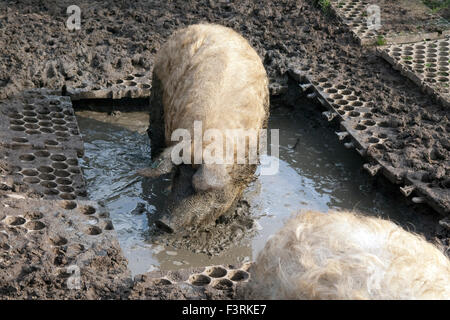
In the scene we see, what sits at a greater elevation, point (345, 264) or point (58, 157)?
point (345, 264)

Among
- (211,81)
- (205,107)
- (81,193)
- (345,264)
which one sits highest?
(345,264)

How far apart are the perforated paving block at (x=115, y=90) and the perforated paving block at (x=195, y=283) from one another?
355 cm

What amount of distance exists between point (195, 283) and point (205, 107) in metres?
1.71

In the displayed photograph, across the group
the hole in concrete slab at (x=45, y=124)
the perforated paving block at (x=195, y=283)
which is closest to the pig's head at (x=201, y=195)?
the perforated paving block at (x=195, y=283)

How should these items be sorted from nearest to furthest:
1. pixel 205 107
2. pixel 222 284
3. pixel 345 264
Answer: pixel 345 264 → pixel 222 284 → pixel 205 107

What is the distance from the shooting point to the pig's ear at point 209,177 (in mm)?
5441

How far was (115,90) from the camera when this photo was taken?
7707 millimetres

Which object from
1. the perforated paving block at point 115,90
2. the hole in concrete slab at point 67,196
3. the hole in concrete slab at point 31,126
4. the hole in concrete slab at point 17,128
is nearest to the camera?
the hole in concrete slab at point 67,196

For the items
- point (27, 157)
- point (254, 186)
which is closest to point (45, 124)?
point (27, 157)

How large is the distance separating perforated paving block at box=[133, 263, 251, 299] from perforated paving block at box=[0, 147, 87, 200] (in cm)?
165

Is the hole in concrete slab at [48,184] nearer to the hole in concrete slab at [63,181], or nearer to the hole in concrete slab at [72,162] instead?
the hole in concrete slab at [63,181]

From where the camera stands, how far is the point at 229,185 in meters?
5.59

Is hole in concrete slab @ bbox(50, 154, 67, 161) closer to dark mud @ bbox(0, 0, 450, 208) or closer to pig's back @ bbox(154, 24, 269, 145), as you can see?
pig's back @ bbox(154, 24, 269, 145)

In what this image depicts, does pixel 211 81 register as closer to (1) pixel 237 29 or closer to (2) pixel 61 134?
(2) pixel 61 134
